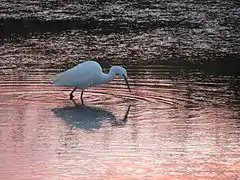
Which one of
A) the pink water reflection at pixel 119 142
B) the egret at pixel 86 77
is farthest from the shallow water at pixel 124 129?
the egret at pixel 86 77

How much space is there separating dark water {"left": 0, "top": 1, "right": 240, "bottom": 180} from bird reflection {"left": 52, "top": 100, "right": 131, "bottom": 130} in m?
0.02

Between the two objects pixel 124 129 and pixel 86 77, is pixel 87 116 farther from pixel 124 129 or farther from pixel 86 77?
pixel 86 77

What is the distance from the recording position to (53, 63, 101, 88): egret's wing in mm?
13211

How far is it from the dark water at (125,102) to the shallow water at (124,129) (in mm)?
14

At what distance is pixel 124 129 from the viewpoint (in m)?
11.2

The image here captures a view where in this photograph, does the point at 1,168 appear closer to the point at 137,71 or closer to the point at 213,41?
the point at 137,71

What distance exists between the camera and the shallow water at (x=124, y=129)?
9.10 meters

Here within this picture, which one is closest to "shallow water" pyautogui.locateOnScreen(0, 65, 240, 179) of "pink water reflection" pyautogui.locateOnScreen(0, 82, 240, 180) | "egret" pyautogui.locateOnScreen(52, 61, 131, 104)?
"pink water reflection" pyautogui.locateOnScreen(0, 82, 240, 180)

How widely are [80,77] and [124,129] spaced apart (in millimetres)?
2334

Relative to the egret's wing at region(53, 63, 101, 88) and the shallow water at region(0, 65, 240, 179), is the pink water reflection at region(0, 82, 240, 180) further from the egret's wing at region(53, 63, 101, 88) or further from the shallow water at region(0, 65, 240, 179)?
the egret's wing at region(53, 63, 101, 88)

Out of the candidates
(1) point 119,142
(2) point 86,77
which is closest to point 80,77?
(2) point 86,77

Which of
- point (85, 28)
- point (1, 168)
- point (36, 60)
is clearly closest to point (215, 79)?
point (36, 60)

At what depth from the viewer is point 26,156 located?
9.61m

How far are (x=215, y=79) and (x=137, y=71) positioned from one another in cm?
163
